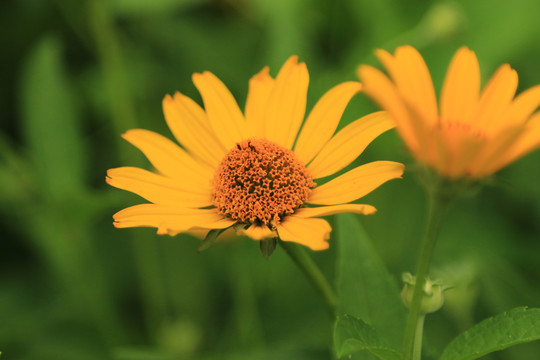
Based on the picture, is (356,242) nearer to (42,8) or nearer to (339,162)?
(339,162)

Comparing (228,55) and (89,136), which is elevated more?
(228,55)

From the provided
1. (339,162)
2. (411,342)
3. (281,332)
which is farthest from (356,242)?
(281,332)

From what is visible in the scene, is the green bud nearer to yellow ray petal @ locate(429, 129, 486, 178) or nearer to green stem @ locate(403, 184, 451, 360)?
green stem @ locate(403, 184, 451, 360)

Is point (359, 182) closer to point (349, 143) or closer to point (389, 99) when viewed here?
point (349, 143)

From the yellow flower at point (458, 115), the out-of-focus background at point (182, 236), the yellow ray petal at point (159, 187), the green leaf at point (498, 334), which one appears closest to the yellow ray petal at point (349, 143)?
the yellow flower at point (458, 115)

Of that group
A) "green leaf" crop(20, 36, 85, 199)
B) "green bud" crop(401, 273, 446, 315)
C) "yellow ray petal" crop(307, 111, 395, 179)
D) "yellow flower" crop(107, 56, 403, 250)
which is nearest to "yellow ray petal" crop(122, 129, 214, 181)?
"yellow flower" crop(107, 56, 403, 250)

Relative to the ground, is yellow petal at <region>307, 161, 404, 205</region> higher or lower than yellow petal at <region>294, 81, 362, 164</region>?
lower
